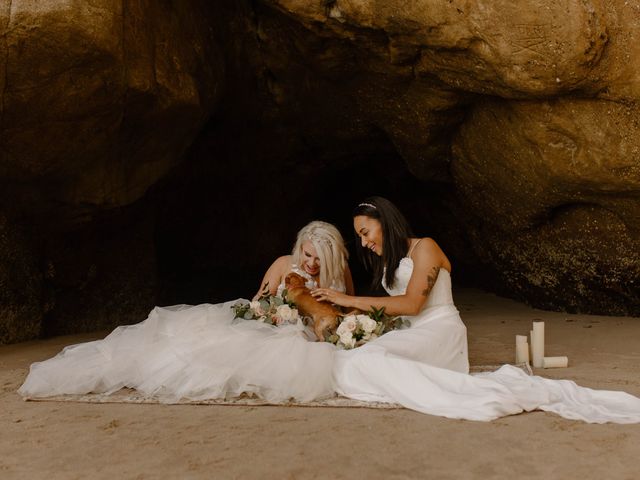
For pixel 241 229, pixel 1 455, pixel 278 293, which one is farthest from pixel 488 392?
pixel 241 229

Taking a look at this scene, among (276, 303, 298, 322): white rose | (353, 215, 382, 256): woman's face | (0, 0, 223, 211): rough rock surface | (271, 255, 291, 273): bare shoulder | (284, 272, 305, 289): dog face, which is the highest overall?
(0, 0, 223, 211): rough rock surface

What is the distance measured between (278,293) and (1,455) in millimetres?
2502

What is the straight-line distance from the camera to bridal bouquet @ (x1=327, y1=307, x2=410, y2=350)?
4.87m

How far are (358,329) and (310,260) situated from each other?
2.97 feet

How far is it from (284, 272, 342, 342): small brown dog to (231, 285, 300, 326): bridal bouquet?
6cm

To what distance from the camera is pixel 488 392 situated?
13.6 feet

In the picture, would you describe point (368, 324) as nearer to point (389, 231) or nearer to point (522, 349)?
point (389, 231)

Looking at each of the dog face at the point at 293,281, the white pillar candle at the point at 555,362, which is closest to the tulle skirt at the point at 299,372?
the dog face at the point at 293,281

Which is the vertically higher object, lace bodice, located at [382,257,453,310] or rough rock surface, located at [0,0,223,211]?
rough rock surface, located at [0,0,223,211]

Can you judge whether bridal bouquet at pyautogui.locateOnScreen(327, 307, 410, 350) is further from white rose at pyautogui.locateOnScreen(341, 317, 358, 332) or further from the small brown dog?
the small brown dog

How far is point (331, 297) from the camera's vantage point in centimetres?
517

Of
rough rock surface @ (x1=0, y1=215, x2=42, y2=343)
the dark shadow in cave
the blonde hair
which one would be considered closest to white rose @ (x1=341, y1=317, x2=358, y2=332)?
the blonde hair

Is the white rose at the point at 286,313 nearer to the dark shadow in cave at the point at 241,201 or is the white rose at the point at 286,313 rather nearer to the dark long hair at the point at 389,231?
the dark long hair at the point at 389,231

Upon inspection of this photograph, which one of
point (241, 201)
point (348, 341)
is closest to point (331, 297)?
point (348, 341)
